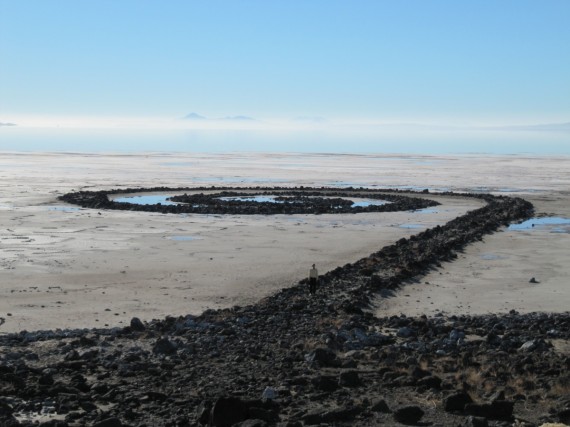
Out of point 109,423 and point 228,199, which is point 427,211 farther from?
point 109,423

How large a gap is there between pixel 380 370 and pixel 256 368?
1.69m

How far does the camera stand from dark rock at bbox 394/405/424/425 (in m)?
9.45

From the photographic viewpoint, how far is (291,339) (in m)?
13.8

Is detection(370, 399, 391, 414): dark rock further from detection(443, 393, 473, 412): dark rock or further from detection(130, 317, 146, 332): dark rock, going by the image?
detection(130, 317, 146, 332): dark rock

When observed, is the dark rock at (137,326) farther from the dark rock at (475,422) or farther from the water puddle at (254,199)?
the water puddle at (254,199)

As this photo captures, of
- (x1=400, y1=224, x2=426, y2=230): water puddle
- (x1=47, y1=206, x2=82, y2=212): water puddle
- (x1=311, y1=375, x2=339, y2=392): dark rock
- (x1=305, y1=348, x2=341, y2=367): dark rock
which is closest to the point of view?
(x1=311, y1=375, x2=339, y2=392): dark rock

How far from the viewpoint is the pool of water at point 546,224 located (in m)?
31.7

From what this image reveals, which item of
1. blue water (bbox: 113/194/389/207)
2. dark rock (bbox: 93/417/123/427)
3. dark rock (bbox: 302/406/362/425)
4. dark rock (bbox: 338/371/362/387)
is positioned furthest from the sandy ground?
dark rock (bbox: 302/406/362/425)

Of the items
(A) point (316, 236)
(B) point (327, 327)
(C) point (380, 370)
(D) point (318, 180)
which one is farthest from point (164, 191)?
(C) point (380, 370)

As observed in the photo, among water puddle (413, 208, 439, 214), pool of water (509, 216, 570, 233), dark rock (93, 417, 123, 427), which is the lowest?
dark rock (93, 417, 123, 427)

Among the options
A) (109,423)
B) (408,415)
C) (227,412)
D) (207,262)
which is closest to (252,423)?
(227,412)

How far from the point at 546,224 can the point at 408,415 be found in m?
25.7

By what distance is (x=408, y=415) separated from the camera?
9.47 m

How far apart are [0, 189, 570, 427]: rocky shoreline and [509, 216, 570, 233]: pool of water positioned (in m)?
16.2
